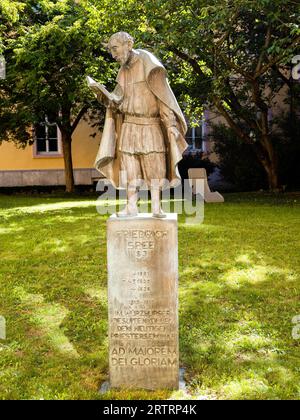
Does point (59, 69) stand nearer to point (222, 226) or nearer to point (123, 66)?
point (222, 226)

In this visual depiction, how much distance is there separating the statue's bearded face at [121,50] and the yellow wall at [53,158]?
19068mm

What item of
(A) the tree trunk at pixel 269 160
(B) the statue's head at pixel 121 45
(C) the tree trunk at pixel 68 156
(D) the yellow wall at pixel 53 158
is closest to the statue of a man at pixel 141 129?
(B) the statue's head at pixel 121 45

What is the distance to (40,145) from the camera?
2342 centimetres

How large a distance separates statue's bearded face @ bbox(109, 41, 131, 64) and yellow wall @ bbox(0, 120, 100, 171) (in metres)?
19.1

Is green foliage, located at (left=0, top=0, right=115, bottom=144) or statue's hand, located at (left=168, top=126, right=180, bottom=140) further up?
green foliage, located at (left=0, top=0, right=115, bottom=144)

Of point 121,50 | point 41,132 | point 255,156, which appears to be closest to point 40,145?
point 41,132

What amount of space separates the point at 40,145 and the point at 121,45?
65.7 feet

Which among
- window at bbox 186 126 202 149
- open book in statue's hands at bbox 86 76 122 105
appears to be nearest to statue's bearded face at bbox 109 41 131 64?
open book in statue's hands at bbox 86 76 122 105

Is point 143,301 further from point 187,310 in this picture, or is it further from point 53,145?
point 53,145

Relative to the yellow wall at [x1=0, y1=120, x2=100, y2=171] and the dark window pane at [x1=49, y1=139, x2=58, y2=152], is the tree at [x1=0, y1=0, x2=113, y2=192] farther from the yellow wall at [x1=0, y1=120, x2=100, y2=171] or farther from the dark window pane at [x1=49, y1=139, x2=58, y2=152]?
the dark window pane at [x1=49, y1=139, x2=58, y2=152]

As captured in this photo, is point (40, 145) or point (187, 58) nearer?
point (187, 58)

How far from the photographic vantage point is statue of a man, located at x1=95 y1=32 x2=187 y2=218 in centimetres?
416
